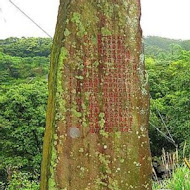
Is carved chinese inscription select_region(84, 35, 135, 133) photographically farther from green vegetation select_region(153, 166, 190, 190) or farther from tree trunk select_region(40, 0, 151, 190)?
green vegetation select_region(153, 166, 190, 190)

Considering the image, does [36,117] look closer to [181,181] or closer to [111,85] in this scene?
[181,181]

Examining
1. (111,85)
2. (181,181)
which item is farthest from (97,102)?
(181,181)

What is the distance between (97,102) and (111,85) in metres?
0.16

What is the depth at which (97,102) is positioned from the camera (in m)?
2.87

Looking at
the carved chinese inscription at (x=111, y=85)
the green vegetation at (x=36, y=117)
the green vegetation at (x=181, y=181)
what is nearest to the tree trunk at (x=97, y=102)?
the carved chinese inscription at (x=111, y=85)

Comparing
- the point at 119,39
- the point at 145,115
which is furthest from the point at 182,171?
the point at 119,39

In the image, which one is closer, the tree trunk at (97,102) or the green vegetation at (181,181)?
the tree trunk at (97,102)

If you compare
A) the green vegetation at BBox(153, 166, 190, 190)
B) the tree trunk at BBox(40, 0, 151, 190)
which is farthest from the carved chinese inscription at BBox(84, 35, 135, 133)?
the green vegetation at BBox(153, 166, 190, 190)

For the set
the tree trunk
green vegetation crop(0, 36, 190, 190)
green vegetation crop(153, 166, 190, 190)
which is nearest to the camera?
the tree trunk

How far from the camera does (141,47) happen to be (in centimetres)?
301

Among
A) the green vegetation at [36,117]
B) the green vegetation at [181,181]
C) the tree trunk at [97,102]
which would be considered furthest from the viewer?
the green vegetation at [36,117]

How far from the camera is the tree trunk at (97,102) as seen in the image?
2787 mm

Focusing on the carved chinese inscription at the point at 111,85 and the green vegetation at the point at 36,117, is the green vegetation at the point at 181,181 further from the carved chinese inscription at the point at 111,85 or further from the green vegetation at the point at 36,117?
the green vegetation at the point at 36,117

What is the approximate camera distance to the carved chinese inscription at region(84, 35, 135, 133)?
286cm
